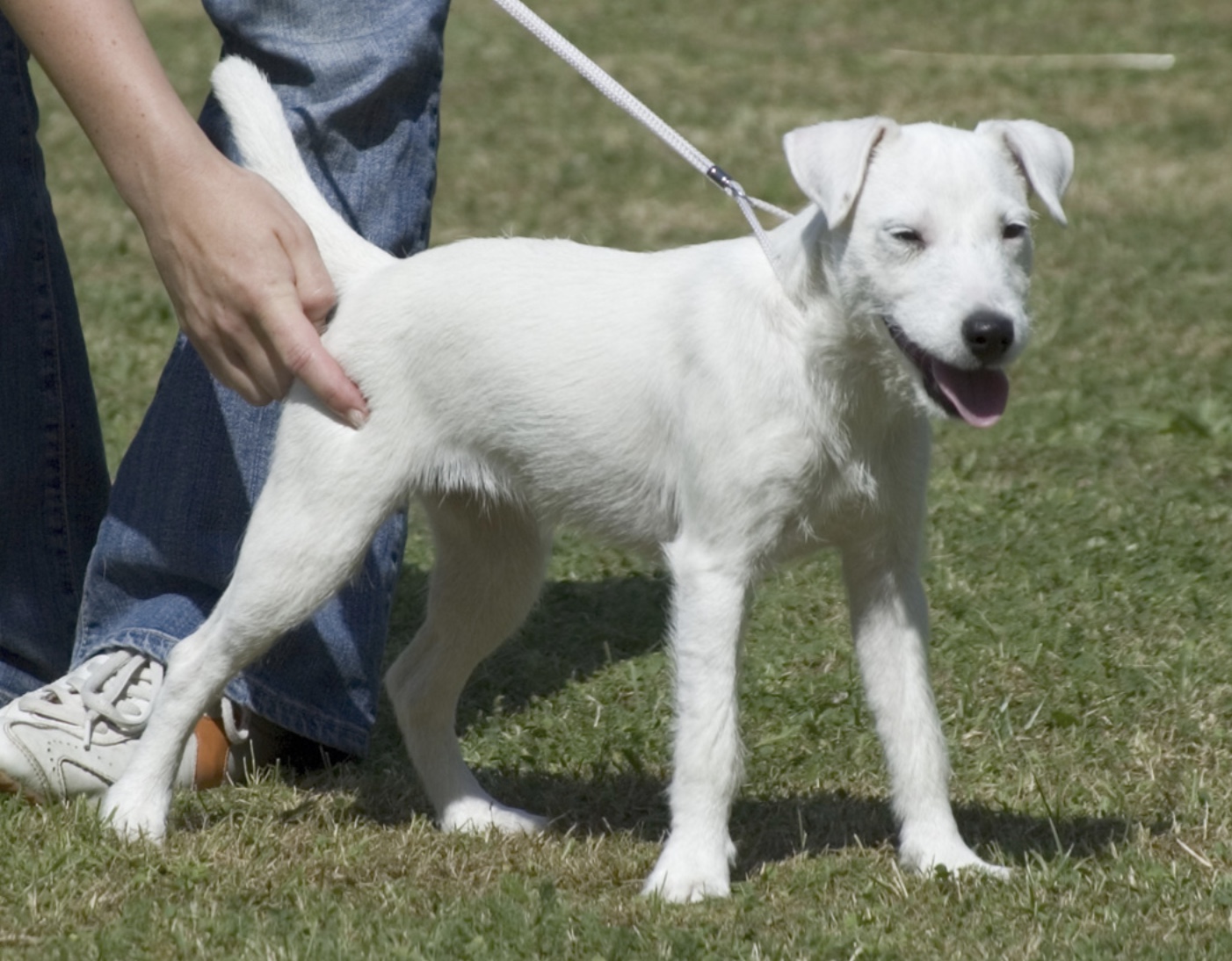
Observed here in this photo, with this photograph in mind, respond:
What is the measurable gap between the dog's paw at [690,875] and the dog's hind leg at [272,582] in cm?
86

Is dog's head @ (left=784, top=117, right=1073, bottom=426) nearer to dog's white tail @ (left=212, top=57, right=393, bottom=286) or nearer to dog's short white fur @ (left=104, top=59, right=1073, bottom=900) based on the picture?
dog's short white fur @ (left=104, top=59, right=1073, bottom=900)

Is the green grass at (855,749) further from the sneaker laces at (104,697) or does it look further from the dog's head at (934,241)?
the dog's head at (934,241)

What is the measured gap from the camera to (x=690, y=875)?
11.3ft

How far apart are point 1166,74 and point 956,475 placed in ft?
26.7

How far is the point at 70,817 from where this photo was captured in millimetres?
3932

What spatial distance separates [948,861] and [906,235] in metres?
1.17

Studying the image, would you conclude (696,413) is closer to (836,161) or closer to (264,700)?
(836,161)

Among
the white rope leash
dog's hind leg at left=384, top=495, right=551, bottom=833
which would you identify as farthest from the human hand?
the white rope leash

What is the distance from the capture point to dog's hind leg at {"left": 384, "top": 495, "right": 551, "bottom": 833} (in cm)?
413

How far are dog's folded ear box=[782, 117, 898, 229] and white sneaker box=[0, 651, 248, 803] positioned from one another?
1.80m

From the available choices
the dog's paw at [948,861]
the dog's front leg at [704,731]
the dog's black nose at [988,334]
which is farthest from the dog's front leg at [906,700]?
the dog's black nose at [988,334]

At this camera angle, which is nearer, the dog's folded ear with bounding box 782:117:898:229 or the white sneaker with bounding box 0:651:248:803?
the dog's folded ear with bounding box 782:117:898:229

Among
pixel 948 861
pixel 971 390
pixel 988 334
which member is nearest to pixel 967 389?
pixel 971 390

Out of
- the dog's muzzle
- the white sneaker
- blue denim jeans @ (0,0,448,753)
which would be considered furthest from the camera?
blue denim jeans @ (0,0,448,753)
